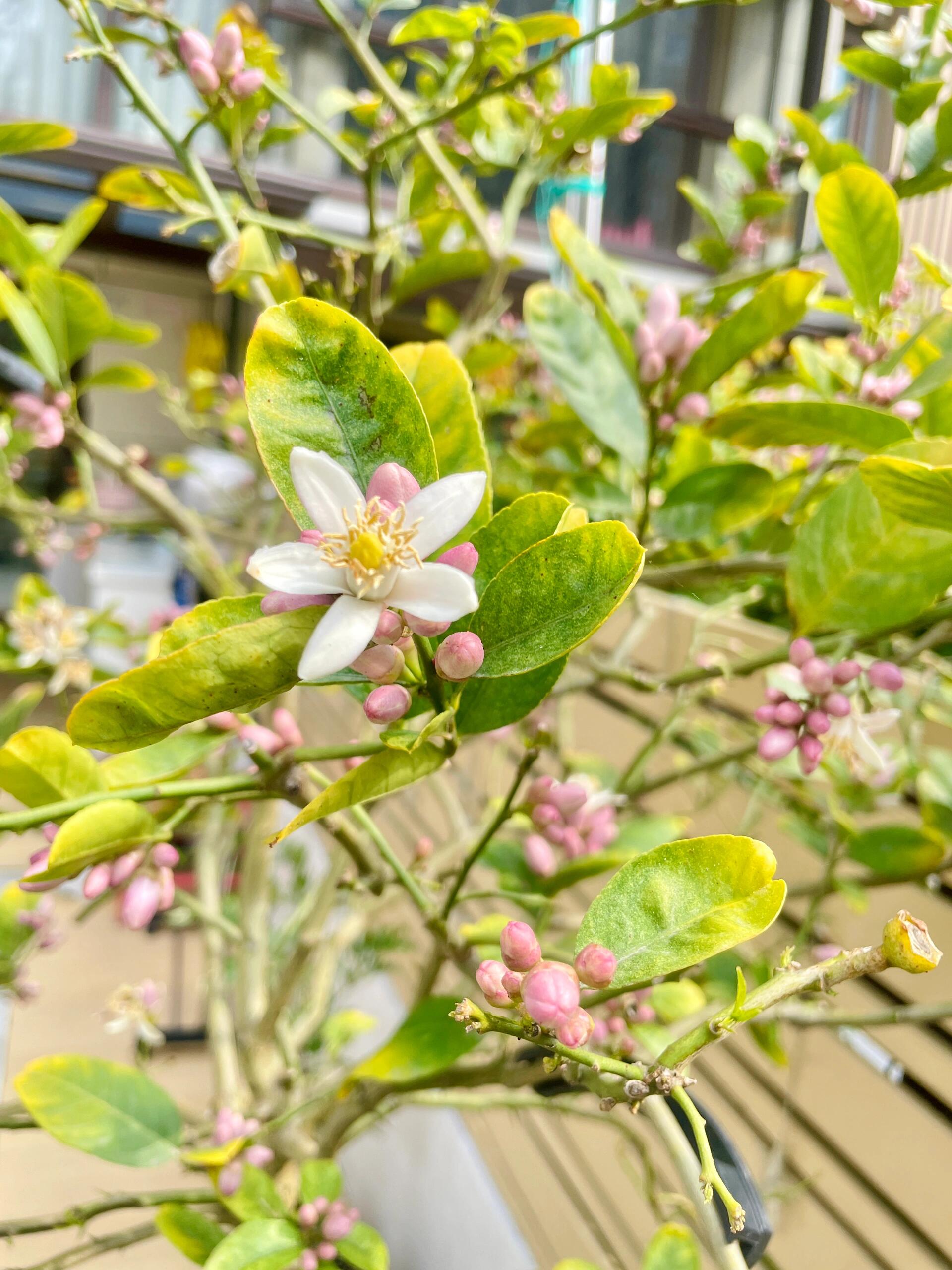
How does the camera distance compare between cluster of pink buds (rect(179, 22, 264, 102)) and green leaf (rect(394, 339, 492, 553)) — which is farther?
cluster of pink buds (rect(179, 22, 264, 102))

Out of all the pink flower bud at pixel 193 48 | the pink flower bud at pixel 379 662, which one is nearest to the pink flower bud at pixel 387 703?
the pink flower bud at pixel 379 662

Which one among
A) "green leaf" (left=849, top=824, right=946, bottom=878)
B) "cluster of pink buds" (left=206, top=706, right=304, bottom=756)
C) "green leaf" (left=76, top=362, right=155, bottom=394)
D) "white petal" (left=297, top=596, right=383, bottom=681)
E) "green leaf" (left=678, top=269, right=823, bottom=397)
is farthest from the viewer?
"green leaf" (left=76, top=362, right=155, bottom=394)

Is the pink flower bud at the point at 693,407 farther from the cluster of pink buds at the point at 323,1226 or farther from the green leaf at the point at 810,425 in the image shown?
the cluster of pink buds at the point at 323,1226

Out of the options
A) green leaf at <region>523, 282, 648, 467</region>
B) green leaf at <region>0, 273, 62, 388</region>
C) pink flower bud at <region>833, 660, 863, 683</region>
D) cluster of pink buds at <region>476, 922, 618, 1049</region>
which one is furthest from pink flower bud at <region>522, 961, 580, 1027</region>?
green leaf at <region>0, 273, 62, 388</region>

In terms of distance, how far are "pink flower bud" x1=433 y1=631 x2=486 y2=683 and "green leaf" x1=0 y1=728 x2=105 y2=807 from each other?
142 millimetres

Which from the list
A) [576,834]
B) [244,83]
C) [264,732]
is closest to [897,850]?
[576,834]

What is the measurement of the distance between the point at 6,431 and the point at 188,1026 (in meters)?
1.18

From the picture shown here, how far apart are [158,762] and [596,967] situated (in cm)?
18

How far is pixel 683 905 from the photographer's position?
228 millimetres

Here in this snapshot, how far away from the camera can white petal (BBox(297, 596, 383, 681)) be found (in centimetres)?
19

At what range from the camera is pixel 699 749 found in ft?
2.59

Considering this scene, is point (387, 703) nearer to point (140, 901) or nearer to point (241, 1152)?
point (140, 901)

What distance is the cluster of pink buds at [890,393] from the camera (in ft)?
1.46

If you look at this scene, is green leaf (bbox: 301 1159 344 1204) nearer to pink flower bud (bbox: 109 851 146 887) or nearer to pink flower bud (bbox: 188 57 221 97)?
pink flower bud (bbox: 109 851 146 887)
